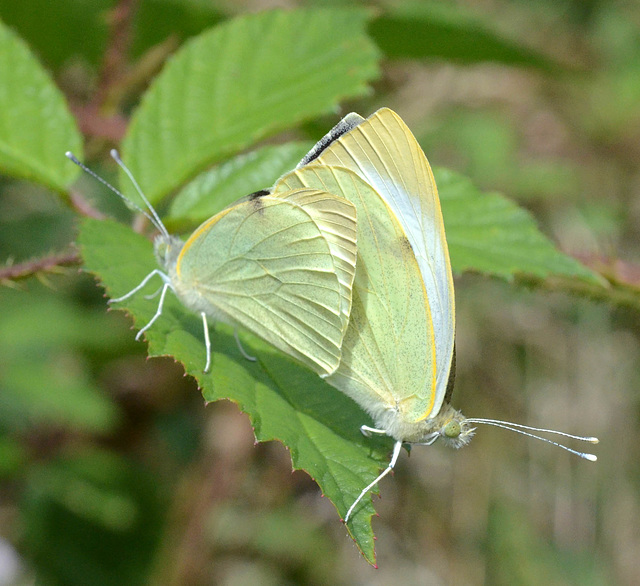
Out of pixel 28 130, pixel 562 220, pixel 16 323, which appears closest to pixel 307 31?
pixel 28 130

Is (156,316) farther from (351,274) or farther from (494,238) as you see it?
(494,238)

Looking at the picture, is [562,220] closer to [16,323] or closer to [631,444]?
[631,444]

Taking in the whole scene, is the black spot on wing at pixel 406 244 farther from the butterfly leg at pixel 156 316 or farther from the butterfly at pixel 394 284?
the butterfly leg at pixel 156 316

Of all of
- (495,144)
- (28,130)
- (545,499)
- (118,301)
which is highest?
(28,130)

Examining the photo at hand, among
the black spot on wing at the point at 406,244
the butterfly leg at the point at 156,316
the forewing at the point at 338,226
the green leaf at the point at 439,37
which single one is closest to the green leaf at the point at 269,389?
the butterfly leg at the point at 156,316

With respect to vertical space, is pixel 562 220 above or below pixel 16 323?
below

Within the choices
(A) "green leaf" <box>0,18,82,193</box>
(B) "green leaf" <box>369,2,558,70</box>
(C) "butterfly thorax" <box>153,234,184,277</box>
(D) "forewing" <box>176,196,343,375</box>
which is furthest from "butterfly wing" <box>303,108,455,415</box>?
(B) "green leaf" <box>369,2,558,70</box>
